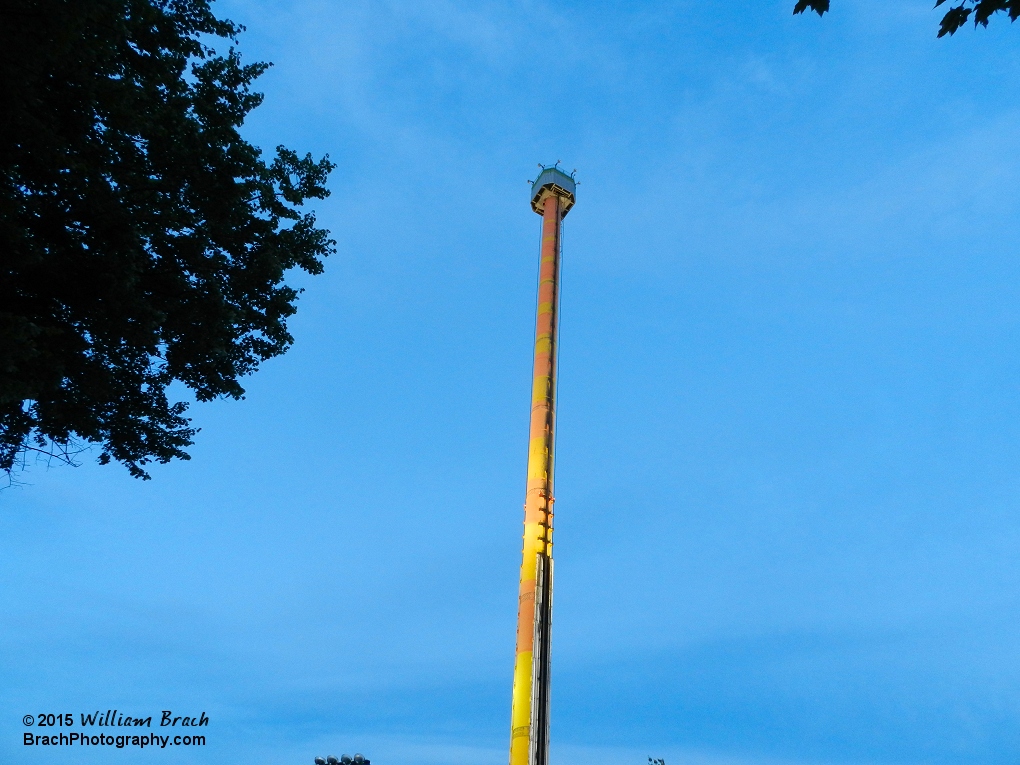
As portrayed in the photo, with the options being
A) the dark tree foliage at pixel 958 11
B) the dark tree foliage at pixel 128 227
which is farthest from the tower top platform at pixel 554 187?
the dark tree foliage at pixel 958 11

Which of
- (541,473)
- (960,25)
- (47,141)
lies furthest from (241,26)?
(541,473)

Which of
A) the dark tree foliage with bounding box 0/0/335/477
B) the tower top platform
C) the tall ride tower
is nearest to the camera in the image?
the dark tree foliage with bounding box 0/0/335/477

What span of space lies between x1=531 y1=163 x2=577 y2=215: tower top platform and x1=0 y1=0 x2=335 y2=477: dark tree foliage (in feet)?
100

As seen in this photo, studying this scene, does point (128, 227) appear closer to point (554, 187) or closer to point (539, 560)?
point (539, 560)

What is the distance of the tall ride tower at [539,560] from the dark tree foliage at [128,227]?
20.1 m

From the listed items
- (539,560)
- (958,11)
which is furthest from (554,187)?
(958,11)

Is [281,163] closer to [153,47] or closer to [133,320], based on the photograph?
[153,47]

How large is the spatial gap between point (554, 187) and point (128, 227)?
3737 cm

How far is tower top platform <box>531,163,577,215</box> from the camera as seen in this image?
1956 inches

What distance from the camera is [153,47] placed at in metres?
17.3

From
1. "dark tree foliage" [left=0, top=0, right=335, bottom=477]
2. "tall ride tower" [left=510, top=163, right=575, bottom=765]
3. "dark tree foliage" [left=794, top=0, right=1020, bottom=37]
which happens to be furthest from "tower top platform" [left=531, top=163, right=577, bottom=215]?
"dark tree foliage" [left=794, top=0, right=1020, bottom=37]

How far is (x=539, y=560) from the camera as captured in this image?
1443 inches

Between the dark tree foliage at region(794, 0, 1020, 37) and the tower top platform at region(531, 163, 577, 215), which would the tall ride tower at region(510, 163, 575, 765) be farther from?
the dark tree foliage at region(794, 0, 1020, 37)

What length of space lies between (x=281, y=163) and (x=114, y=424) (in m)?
7.79
